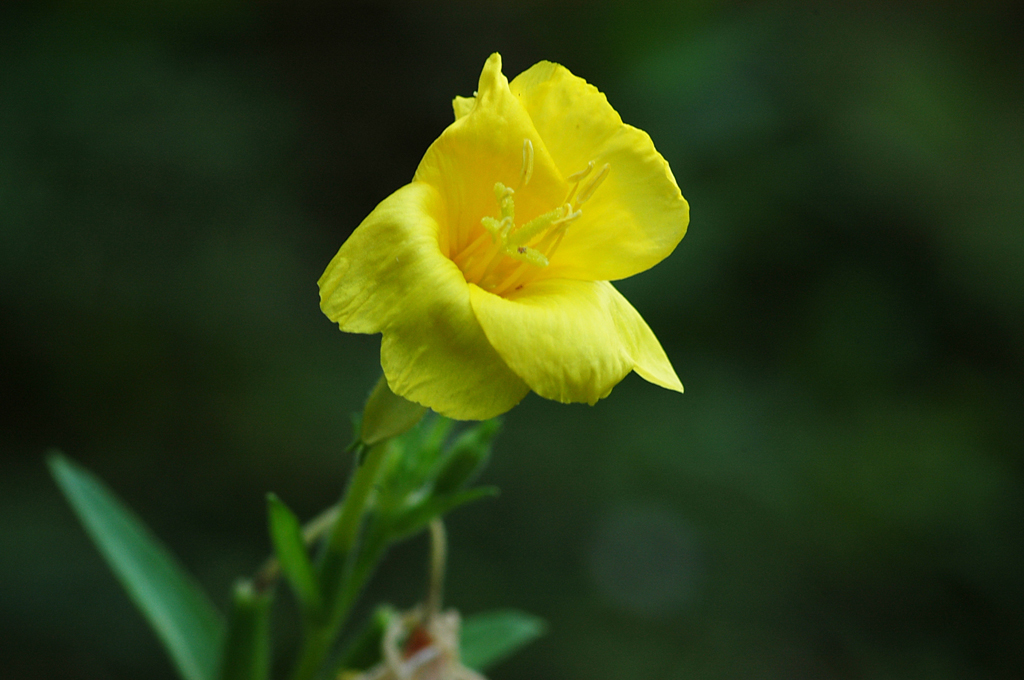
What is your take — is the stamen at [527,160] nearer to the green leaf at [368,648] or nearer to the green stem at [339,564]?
the green stem at [339,564]

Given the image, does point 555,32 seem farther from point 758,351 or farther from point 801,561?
point 801,561

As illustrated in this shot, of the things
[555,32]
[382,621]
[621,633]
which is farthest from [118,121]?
[621,633]

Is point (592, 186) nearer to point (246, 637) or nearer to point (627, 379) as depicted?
point (246, 637)

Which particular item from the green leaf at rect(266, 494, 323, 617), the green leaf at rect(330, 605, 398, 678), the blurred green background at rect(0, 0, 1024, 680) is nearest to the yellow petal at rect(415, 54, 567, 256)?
the green leaf at rect(266, 494, 323, 617)

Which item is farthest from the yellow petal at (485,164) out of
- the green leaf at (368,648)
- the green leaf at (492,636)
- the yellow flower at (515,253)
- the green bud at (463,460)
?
the green leaf at (492,636)

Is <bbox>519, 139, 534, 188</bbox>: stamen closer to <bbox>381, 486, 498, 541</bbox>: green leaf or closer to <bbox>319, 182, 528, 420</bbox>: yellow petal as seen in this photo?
<bbox>319, 182, 528, 420</bbox>: yellow petal
